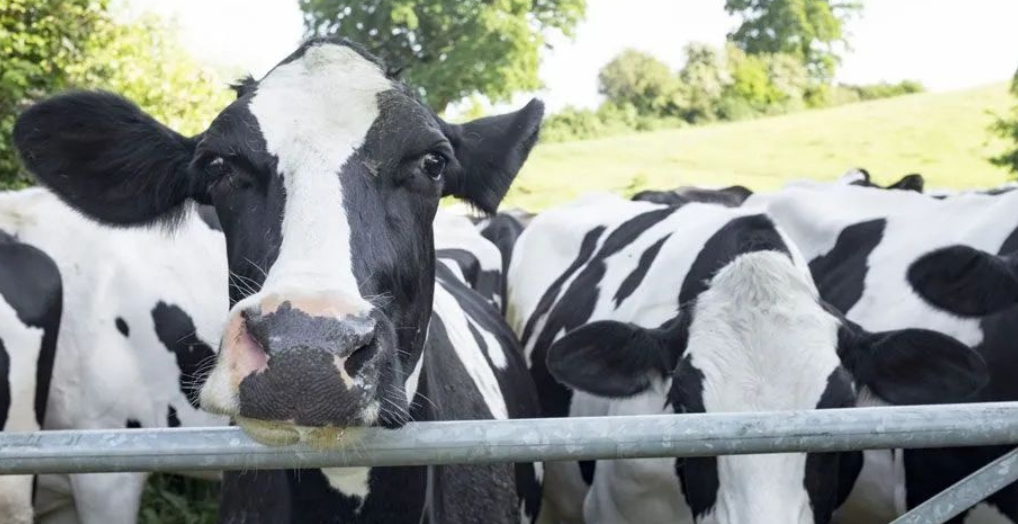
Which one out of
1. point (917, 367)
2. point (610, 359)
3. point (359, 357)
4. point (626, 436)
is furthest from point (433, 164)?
point (917, 367)

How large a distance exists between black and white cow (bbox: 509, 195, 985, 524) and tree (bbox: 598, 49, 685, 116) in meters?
43.8

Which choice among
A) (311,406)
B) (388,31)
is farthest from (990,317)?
(388,31)

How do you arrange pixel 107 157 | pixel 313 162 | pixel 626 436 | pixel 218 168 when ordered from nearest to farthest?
1. pixel 626 436
2. pixel 313 162
3. pixel 218 168
4. pixel 107 157

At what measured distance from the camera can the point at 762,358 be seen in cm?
341

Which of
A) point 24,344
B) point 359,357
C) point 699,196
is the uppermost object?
point 359,357

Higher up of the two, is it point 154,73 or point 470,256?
point 154,73

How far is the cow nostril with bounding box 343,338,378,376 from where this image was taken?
202 centimetres

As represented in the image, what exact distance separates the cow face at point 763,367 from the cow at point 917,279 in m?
0.35

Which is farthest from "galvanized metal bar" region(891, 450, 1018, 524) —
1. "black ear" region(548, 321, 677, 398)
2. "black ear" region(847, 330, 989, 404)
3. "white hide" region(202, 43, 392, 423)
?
"black ear" region(548, 321, 677, 398)

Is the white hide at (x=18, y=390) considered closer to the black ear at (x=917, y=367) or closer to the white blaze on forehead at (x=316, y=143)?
the white blaze on forehead at (x=316, y=143)

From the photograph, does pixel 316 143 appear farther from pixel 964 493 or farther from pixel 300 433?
pixel 964 493

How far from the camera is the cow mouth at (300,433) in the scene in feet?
6.55

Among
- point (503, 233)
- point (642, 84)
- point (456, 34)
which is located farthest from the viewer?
point (642, 84)

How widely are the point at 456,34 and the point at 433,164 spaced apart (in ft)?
86.1
